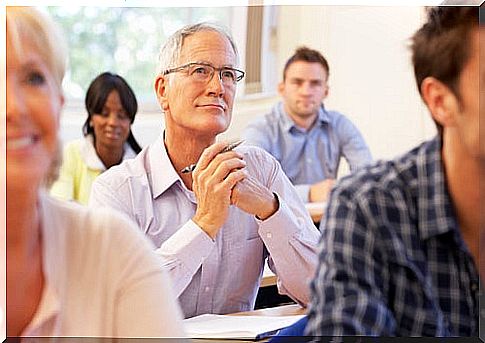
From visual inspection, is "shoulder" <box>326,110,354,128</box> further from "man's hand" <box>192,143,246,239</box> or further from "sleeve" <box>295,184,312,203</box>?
"man's hand" <box>192,143,246,239</box>

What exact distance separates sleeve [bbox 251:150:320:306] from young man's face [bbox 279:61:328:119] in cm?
24

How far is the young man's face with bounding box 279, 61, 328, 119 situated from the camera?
1658mm

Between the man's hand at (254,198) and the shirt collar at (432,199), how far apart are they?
299 mm

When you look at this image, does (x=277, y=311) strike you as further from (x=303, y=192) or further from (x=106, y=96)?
(x=106, y=96)

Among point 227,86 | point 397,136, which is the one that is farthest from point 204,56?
point 397,136

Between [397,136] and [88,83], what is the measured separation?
1.66ft

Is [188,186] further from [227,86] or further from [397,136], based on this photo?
[397,136]

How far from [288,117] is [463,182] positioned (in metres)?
0.55

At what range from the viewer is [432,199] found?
1.25 metres

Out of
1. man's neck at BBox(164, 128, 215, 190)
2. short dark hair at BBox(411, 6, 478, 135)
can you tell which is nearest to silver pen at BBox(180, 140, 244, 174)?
man's neck at BBox(164, 128, 215, 190)

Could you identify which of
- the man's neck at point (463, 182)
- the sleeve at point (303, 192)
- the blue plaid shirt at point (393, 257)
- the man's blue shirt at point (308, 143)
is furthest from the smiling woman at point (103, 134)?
the man's neck at point (463, 182)

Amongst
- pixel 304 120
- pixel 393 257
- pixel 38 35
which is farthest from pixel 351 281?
pixel 304 120

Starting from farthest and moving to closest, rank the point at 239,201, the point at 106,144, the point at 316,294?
the point at 106,144, the point at 239,201, the point at 316,294

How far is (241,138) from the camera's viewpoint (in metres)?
1.53
